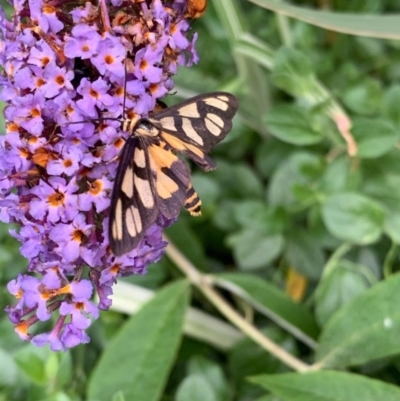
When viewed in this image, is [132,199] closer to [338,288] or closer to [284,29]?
[338,288]

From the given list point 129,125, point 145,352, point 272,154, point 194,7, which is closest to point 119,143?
point 129,125

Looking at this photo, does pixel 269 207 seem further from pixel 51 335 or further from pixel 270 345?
pixel 51 335

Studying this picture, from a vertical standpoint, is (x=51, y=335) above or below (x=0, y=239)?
above

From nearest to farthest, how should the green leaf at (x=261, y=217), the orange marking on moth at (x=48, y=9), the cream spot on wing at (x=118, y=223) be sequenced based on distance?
1. the cream spot on wing at (x=118, y=223)
2. the orange marking on moth at (x=48, y=9)
3. the green leaf at (x=261, y=217)

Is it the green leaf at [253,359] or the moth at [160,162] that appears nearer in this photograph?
the moth at [160,162]

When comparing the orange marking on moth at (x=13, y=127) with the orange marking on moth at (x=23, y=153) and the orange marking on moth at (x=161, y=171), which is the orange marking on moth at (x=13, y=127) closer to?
the orange marking on moth at (x=23, y=153)

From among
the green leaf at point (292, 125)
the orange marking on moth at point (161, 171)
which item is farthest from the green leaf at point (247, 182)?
the orange marking on moth at point (161, 171)

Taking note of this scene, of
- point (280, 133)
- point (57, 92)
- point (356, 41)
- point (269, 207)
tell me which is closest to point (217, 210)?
point (269, 207)
